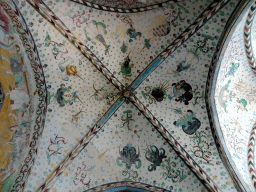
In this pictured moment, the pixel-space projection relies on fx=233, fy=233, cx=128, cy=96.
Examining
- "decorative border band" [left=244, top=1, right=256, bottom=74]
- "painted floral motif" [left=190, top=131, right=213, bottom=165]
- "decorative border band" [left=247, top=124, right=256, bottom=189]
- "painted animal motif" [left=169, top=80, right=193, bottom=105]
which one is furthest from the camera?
"painted animal motif" [left=169, top=80, right=193, bottom=105]

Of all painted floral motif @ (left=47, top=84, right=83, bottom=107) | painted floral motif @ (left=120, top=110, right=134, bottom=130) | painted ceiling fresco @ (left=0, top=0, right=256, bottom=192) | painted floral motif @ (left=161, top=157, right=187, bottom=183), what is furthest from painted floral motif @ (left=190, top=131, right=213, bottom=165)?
painted floral motif @ (left=47, top=84, right=83, bottom=107)

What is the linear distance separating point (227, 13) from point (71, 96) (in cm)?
440

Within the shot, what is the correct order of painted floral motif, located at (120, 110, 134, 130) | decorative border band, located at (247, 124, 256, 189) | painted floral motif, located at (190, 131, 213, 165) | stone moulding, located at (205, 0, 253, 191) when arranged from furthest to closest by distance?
painted floral motif, located at (120, 110, 134, 130), painted floral motif, located at (190, 131, 213, 165), decorative border band, located at (247, 124, 256, 189), stone moulding, located at (205, 0, 253, 191)

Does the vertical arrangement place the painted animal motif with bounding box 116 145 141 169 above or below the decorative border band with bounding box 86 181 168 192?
above

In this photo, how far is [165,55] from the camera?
617 centimetres

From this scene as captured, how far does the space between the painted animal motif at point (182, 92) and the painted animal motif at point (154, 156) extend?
1468mm

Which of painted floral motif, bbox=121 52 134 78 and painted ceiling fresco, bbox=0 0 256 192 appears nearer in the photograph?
painted ceiling fresco, bbox=0 0 256 192

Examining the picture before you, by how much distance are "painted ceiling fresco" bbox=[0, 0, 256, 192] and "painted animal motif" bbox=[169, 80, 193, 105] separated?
3 centimetres

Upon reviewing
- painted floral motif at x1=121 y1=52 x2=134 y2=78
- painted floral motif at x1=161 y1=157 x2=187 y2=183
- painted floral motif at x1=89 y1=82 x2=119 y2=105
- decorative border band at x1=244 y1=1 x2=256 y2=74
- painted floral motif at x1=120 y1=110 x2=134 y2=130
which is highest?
decorative border band at x1=244 y1=1 x2=256 y2=74

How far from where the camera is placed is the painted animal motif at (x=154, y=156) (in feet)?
20.8

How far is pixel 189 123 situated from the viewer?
247 inches

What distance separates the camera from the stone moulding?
512 cm

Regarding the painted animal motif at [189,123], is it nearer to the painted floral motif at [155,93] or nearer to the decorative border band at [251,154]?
the painted floral motif at [155,93]

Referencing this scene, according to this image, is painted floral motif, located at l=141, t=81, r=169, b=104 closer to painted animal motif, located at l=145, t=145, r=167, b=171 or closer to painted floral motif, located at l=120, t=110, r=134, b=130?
painted floral motif, located at l=120, t=110, r=134, b=130
